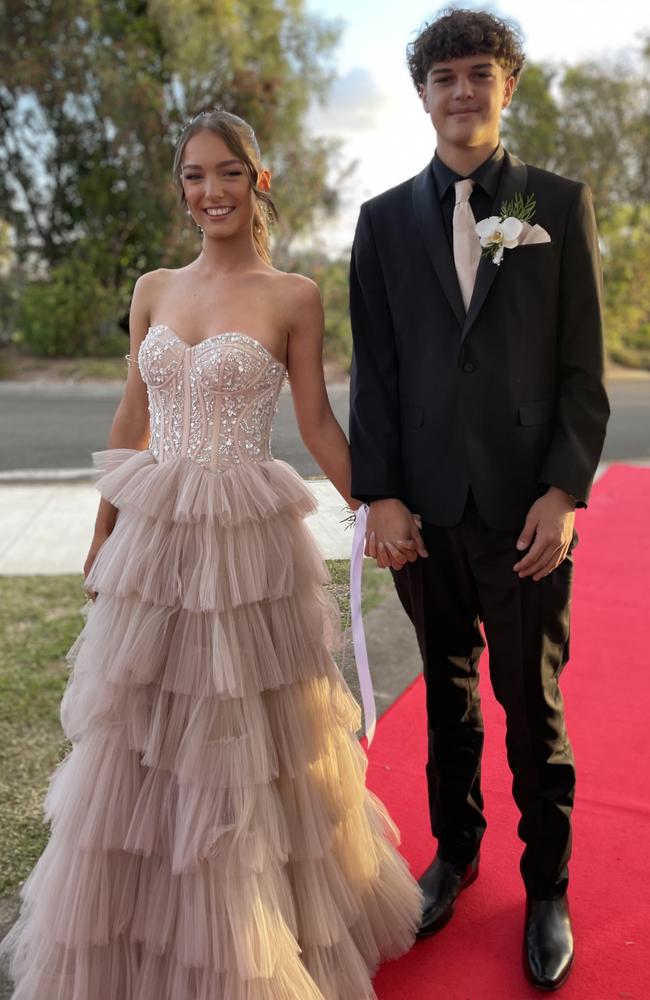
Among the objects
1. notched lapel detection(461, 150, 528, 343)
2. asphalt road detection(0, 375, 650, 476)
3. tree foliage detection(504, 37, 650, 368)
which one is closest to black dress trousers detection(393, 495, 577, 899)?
notched lapel detection(461, 150, 528, 343)

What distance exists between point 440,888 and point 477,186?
5.36ft

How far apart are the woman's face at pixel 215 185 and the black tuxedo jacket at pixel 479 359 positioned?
27 centimetres

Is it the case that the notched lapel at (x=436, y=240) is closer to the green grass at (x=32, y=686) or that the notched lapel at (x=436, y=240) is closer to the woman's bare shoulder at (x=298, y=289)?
the woman's bare shoulder at (x=298, y=289)

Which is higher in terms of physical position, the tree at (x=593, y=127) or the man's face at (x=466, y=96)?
the tree at (x=593, y=127)

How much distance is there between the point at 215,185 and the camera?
1.86 metres

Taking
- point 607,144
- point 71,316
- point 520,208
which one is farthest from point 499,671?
point 607,144

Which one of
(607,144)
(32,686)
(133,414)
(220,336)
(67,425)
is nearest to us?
(220,336)

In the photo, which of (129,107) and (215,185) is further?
(129,107)

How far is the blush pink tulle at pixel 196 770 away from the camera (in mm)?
1705

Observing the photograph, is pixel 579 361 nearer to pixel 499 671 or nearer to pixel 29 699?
pixel 499 671

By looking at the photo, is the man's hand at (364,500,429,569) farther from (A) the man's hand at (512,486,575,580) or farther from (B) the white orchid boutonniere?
(B) the white orchid boutonniere

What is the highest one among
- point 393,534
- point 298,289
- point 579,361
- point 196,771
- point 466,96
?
point 466,96

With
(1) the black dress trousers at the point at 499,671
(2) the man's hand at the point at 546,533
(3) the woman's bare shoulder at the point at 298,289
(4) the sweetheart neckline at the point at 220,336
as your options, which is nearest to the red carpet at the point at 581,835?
(1) the black dress trousers at the point at 499,671

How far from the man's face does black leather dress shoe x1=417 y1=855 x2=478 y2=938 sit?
1691mm
